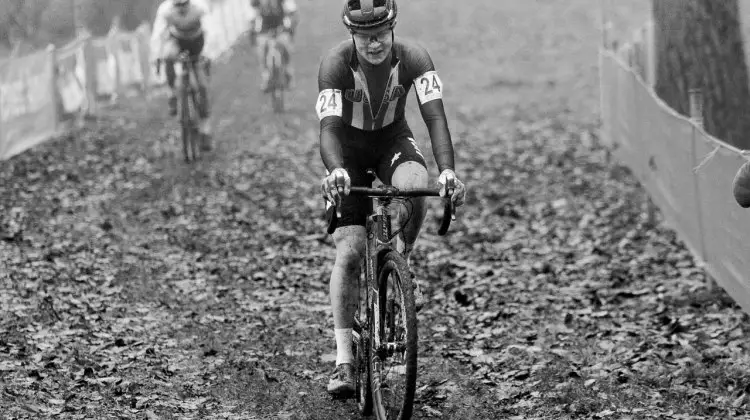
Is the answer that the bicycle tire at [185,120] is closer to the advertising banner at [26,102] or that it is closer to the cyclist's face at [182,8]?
the cyclist's face at [182,8]

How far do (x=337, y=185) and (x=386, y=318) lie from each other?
838 millimetres

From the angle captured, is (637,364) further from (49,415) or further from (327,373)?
(49,415)

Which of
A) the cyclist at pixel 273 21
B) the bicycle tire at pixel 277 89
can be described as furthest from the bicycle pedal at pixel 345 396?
the cyclist at pixel 273 21

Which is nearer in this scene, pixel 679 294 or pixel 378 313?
pixel 378 313

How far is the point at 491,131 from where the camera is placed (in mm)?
18453

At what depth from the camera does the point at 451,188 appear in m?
5.70

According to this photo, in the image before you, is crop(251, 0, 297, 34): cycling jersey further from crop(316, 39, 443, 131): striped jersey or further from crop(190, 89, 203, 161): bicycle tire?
crop(316, 39, 443, 131): striped jersey

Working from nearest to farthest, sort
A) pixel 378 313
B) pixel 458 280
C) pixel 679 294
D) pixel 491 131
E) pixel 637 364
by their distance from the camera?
1. pixel 378 313
2. pixel 637 364
3. pixel 679 294
4. pixel 458 280
5. pixel 491 131

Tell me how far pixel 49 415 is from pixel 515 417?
2.92 m

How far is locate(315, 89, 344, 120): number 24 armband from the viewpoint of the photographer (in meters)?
6.24

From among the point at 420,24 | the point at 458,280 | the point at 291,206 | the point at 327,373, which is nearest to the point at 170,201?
the point at 291,206

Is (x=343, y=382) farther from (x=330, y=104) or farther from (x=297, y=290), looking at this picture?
(x=297, y=290)

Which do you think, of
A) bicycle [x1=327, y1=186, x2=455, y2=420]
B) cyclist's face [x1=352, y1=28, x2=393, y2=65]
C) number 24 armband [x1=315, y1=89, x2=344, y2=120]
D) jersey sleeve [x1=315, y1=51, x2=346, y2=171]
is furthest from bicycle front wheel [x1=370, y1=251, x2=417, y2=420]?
cyclist's face [x1=352, y1=28, x2=393, y2=65]

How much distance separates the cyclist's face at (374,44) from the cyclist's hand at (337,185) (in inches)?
34.3
